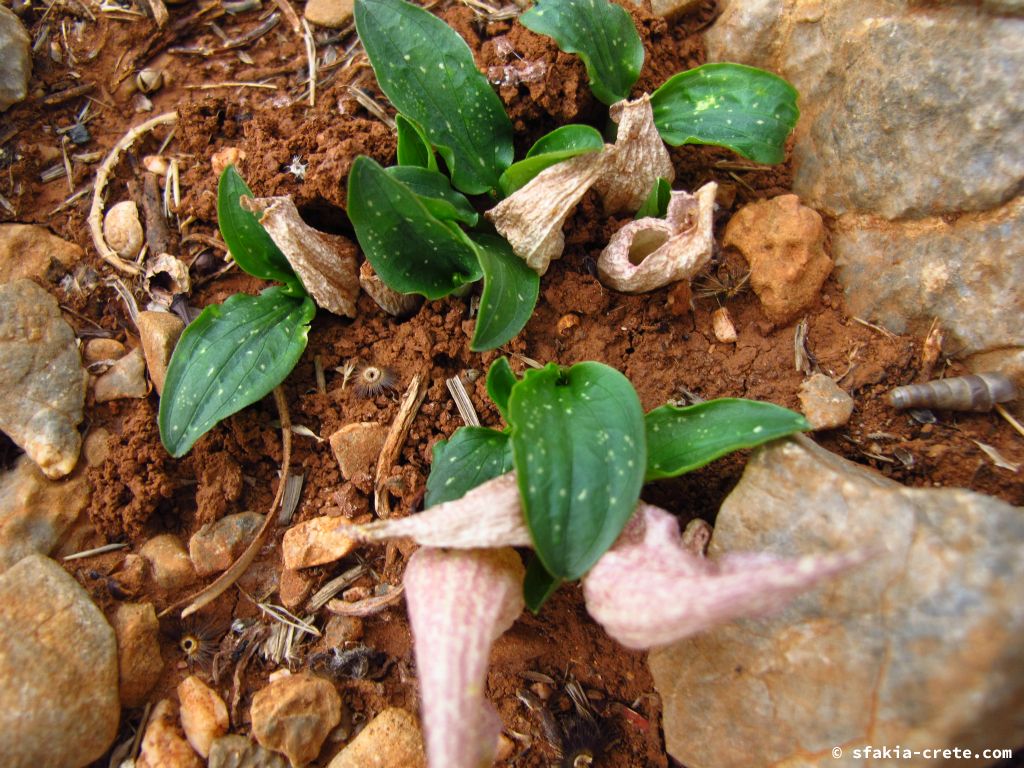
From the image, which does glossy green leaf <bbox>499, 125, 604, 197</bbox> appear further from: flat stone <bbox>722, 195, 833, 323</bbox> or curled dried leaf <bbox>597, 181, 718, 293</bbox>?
flat stone <bbox>722, 195, 833, 323</bbox>

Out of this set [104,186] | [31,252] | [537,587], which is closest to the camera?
[537,587]

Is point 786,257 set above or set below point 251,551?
above

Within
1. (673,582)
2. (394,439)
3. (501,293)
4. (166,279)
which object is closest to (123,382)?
(166,279)

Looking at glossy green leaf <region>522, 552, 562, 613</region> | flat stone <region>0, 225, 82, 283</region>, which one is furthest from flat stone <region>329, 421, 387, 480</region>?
flat stone <region>0, 225, 82, 283</region>

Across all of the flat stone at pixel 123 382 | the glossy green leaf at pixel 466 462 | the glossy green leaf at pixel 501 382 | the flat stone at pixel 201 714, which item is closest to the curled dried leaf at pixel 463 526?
the glossy green leaf at pixel 466 462

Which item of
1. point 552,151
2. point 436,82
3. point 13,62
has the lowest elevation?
point 552,151

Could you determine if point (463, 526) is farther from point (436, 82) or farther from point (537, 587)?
point (436, 82)
